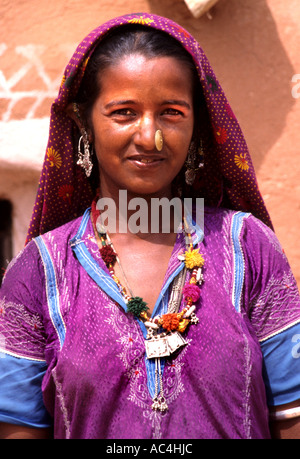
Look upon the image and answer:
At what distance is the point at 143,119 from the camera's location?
205cm

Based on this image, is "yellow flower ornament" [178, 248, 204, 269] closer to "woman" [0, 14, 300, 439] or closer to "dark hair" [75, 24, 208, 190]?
"woman" [0, 14, 300, 439]

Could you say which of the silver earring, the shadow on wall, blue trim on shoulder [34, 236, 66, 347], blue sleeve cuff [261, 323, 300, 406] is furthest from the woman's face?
the shadow on wall

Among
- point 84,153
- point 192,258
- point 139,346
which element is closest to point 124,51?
point 84,153

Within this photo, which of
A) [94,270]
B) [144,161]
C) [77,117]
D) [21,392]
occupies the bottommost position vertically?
[21,392]

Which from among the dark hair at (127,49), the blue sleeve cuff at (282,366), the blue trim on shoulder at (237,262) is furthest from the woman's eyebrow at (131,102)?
the blue sleeve cuff at (282,366)

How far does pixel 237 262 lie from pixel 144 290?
1.10 feet

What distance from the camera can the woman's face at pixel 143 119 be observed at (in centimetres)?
204

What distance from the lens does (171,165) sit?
212 cm

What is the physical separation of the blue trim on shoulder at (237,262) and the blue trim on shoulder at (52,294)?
578 millimetres

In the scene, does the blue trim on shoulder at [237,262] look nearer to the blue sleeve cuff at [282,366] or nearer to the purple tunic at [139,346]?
the purple tunic at [139,346]

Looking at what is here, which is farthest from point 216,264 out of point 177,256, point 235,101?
point 235,101

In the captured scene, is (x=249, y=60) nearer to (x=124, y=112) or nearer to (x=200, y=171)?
(x=200, y=171)

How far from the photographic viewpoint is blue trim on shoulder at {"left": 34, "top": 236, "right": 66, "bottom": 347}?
2.03 metres

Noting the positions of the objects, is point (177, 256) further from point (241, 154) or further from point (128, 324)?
point (241, 154)
